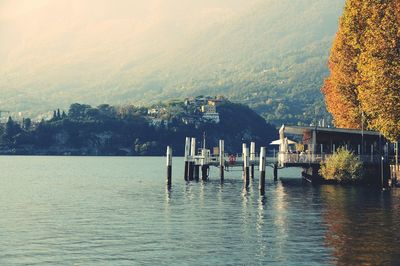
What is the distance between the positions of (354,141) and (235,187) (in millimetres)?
14007

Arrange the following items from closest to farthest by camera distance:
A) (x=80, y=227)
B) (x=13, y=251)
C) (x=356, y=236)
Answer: (x=13, y=251)
(x=356, y=236)
(x=80, y=227)

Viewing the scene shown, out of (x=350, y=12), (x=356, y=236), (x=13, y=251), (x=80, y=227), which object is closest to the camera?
(x=13, y=251)

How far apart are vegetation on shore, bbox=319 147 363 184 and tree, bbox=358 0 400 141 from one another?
7862mm

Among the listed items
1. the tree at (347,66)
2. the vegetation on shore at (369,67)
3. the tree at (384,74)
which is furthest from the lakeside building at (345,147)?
the tree at (384,74)

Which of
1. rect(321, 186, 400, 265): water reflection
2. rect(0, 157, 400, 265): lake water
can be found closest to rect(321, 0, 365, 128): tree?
rect(0, 157, 400, 265): lake water

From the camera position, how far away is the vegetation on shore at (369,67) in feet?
215

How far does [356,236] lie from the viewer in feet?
134

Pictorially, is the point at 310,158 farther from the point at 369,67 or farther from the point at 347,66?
the point at 369,67

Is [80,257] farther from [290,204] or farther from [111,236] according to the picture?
[290,204]

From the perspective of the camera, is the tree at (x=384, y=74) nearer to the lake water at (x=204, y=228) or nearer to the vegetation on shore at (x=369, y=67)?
the vegetation on shore at (x=369, y=67)

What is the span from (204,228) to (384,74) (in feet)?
91.0

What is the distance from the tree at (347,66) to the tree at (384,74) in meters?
9.40

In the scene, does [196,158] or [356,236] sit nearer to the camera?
[356,236]

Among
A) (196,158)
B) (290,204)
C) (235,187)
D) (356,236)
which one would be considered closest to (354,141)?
(235,187)
